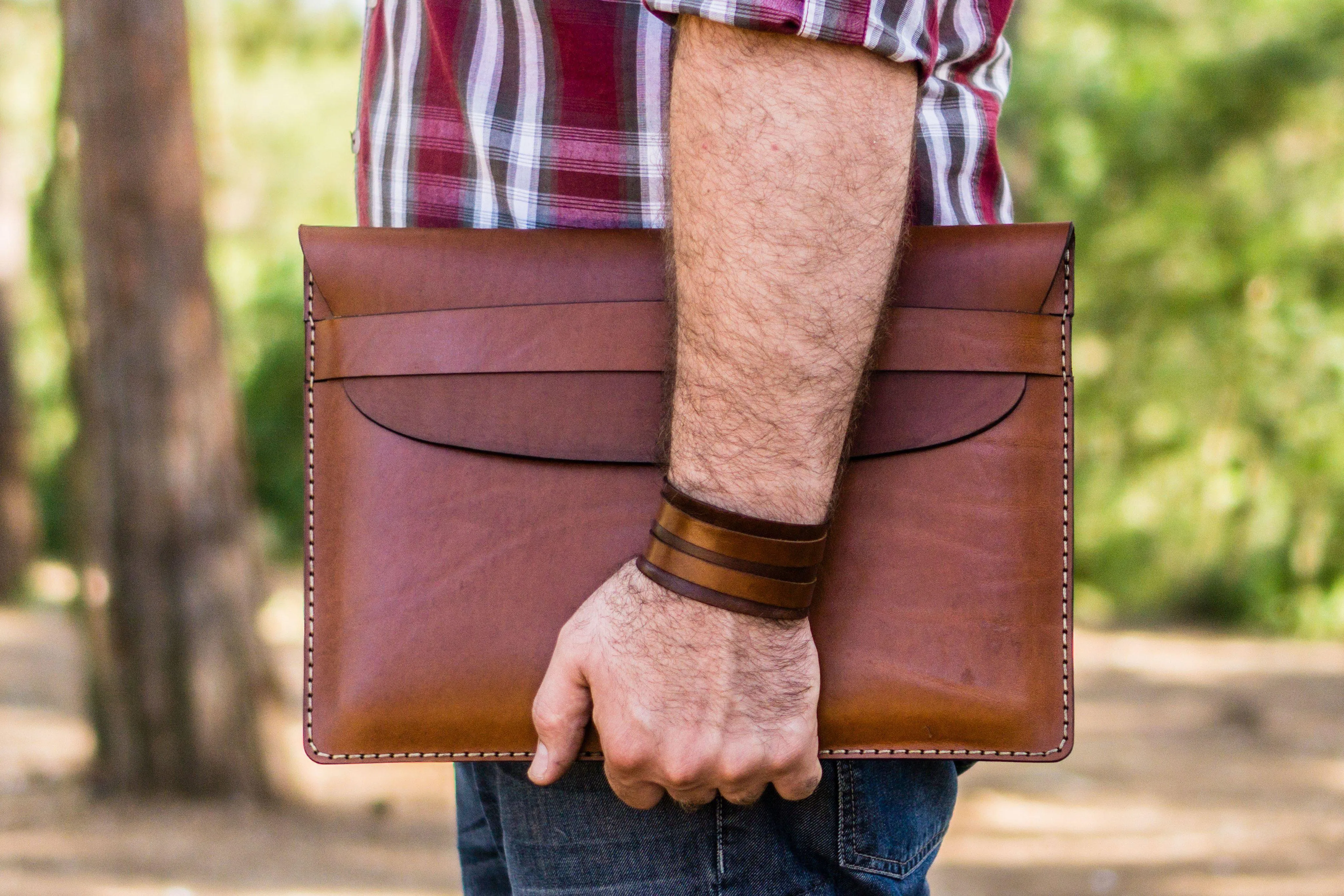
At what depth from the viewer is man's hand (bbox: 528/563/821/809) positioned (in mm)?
999

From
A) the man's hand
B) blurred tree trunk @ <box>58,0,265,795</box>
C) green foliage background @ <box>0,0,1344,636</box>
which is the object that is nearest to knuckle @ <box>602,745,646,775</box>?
the man's hand

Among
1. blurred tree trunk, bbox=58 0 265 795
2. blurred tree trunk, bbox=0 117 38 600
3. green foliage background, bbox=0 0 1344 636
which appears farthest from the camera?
blurred tree trunk, bbox=0 117 38 600

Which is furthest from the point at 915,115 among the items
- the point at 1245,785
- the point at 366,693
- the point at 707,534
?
the point at 1245,785

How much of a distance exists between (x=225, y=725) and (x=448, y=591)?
4821mm

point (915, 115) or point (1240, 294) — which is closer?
point (915, 115)

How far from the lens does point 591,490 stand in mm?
1119

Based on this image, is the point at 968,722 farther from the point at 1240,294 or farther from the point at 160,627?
the point at 1240,294

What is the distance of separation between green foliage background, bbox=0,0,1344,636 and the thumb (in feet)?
30.5

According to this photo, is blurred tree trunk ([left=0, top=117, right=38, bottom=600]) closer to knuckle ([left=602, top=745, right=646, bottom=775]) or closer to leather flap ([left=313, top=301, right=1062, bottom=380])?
leather flap ([left=313, top=301, right=1062, bottom=380])

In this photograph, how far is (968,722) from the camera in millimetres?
1104

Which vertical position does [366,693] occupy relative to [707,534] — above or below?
below

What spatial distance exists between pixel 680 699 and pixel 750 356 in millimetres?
272

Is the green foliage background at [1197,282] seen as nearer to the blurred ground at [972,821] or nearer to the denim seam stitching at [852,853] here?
the blurred ground at [972,821]

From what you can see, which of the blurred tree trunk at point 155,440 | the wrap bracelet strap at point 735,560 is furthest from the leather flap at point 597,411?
the blurred tree trunk at point 155,440
